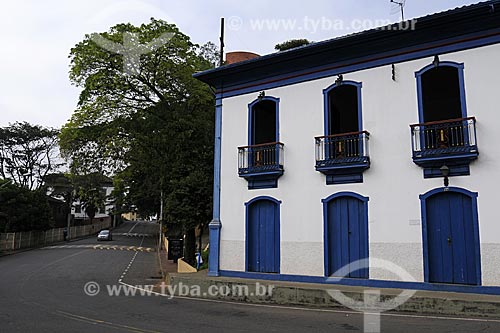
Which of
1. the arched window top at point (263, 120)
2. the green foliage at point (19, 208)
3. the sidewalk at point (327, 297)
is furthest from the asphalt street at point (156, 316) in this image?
the green foliage at point (19, 208)

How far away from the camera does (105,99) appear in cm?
2011

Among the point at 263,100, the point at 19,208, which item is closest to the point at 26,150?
the point at 19,208

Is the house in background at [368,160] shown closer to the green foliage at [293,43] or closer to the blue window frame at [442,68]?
the blue window frame at [442,68]

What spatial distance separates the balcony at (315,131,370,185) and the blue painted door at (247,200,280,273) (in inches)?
85.8

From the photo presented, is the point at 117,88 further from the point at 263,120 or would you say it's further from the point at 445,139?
the point at 445,139

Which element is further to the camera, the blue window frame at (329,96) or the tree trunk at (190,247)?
the tree trunk at (190,247)

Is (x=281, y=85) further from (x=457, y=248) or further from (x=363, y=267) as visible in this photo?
(x=457, y=248)

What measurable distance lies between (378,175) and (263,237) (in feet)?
13.8

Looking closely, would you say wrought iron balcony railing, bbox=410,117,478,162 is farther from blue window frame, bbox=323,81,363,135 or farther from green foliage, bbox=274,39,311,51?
green foliage, bbox=274,39,311,51

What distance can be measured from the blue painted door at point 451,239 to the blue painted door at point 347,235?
1.75m

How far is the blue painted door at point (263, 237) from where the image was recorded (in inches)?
560

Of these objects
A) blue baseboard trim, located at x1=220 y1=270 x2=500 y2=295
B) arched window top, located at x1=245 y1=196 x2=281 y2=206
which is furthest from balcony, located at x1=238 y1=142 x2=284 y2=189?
blue baseboard trim, located at x1=220 y1=270 x2=500 y2=295

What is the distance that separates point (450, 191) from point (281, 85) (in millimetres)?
6196

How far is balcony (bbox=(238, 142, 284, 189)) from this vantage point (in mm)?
14273
